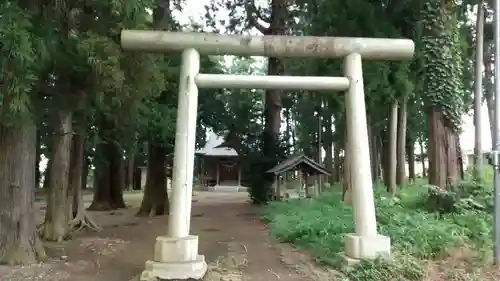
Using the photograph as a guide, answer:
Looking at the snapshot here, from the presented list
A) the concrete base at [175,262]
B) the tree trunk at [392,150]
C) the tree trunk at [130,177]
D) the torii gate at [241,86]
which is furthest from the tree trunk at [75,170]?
the tree trunk at [130,177]

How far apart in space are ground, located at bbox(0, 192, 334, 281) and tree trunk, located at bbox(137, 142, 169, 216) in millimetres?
3251

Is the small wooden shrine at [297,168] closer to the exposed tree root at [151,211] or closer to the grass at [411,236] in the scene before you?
the exposed tree root at [151,211]

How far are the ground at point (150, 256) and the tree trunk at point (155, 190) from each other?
325 centimetres

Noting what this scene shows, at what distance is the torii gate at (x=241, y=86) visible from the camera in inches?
283

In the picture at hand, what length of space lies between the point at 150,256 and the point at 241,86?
4.02 meters

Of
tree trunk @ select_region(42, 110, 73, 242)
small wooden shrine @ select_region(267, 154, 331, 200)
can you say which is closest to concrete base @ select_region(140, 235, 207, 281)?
tree trunk @ select_region(42, 110, 73, 242)

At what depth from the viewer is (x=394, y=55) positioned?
27.5ft

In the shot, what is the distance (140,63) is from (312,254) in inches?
190

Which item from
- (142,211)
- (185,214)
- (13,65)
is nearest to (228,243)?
(185,214)

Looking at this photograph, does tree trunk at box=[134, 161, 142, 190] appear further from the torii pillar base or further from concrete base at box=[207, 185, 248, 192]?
the torii pillar base

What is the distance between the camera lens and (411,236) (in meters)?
8.41

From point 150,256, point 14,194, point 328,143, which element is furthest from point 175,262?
point 328,143

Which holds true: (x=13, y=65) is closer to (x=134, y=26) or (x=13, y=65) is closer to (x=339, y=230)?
(x=134, y=26)

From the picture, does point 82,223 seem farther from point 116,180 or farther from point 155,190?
point 116,180
